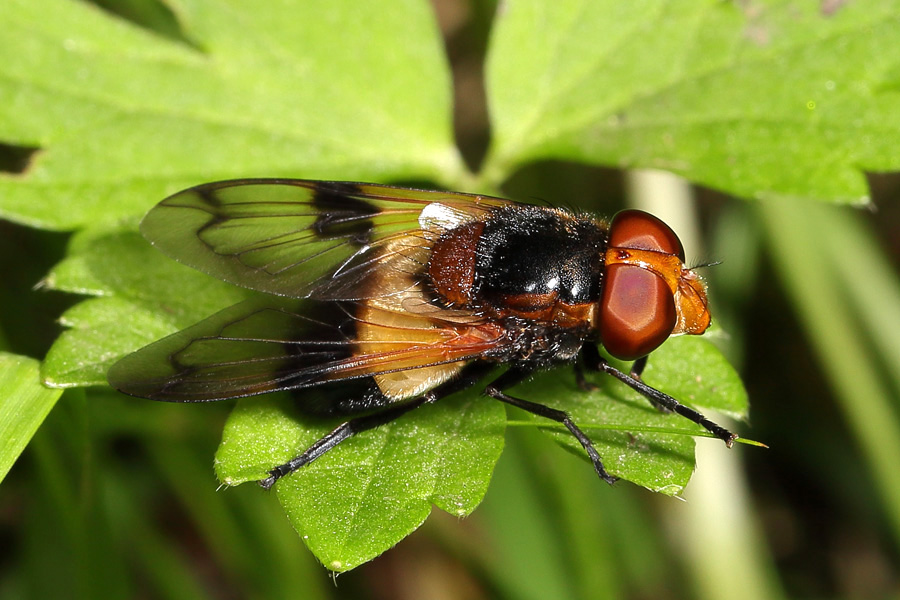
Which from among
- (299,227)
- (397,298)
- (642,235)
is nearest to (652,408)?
(642,235)

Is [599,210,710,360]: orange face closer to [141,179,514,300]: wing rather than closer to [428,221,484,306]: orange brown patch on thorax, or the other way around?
[428,221,484,306]: orange brown patch on thorax

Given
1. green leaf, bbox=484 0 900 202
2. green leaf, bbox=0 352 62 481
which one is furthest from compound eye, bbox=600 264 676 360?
green leaf, bbox=0 352 62 481

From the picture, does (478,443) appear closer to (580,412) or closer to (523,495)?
(580,412)

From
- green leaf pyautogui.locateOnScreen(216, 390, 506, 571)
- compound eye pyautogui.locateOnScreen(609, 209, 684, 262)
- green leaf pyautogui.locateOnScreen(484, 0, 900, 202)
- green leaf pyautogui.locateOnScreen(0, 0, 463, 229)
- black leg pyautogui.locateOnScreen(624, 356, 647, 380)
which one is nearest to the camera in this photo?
green leaf pyautogui.locateOnScreen(216, 390, 506, 571)

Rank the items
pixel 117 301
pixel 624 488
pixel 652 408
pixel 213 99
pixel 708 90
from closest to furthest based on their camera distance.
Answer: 1. pixel 652 408
2. pixel 117 301
3. pixel 708 90
4. pixel 213 99
5. pixel 624 488

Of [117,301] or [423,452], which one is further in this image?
[117,301]

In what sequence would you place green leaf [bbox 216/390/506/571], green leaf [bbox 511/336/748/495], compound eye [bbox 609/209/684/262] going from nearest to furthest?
green leaf [bbox 216/390/506/571], green leaf [bbox 511/336/748/495], compound eye [bbox 609/209/684/262]

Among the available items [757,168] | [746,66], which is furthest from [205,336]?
[746,66]

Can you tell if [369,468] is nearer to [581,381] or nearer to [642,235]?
[581,381]
